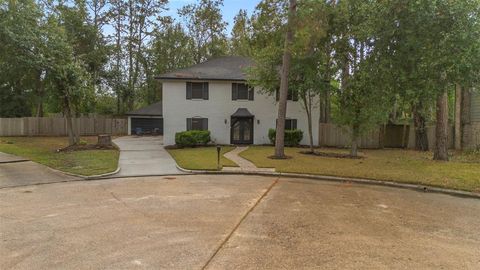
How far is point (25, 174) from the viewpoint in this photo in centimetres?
1375

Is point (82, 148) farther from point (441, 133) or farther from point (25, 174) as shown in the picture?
point (441, 133)

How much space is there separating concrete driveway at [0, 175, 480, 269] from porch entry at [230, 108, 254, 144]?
50.9 feet

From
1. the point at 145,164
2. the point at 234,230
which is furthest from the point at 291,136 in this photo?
the point at 234,230

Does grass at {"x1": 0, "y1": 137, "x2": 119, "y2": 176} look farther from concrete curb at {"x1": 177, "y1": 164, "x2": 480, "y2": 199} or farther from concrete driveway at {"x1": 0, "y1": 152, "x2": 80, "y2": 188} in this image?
concrete curb at {"x1": 177, "y1": 164, "x2": 480, "y2": 199}

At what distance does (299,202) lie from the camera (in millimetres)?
9078

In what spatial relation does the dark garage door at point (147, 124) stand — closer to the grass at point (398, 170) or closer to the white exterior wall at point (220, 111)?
the white exterior wall at point (220, 111)

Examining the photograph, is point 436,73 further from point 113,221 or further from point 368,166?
point 113,221

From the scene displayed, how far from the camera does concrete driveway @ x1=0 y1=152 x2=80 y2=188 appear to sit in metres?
12.4

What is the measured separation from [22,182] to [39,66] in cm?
1049

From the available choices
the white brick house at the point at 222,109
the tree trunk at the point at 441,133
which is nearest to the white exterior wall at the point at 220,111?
the white brick house at the point at 222,109

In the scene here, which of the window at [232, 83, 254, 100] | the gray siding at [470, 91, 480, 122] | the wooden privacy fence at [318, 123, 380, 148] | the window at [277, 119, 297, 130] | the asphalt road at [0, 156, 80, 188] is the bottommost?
the asphalt road at [0, 156, 80, 188]

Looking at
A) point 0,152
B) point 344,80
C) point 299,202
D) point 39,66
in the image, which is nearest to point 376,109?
point 344,80

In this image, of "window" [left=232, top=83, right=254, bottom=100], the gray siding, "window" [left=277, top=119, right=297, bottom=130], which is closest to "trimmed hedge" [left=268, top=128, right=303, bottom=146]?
"window" [left=277, top=119, right=297, bottom=130]

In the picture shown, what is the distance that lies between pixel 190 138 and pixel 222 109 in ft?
11.9
